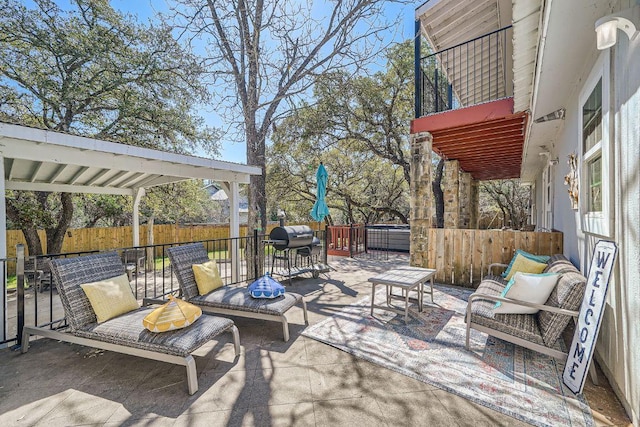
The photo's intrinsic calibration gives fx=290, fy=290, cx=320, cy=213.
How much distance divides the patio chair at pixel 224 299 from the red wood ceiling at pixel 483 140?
4537mm

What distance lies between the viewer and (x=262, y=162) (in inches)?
285

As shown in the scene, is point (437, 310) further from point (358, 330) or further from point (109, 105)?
point (109, 105)

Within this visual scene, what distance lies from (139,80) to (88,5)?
1911mm

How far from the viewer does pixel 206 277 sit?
4023 mm

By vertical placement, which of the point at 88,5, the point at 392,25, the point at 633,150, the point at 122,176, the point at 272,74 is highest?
the point at 88,5

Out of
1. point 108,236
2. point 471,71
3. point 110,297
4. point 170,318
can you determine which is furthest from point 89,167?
point 108,236

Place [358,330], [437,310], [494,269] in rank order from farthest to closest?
[494,269] → [437,310] → [358,330]

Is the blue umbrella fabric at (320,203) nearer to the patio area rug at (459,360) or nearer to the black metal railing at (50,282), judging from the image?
the black metal railing at (50,282)

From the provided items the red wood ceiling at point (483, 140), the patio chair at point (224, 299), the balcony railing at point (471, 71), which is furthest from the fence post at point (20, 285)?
the balcony railing at point (471, 71)

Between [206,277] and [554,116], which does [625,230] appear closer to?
[554,116]

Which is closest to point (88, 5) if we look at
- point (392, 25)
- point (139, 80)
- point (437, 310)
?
point (139, 80)

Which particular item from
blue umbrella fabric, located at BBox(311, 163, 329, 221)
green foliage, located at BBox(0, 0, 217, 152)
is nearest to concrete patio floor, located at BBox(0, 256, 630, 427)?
blue umbrella fabric, located at BBox(311, 163, 329, 221)

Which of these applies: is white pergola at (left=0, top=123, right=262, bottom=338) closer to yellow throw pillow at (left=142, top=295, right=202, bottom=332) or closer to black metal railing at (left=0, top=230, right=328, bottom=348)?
black metal railing at (left=0, top=230, right=328, bottom=348)

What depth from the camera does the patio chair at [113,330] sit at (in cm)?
247
